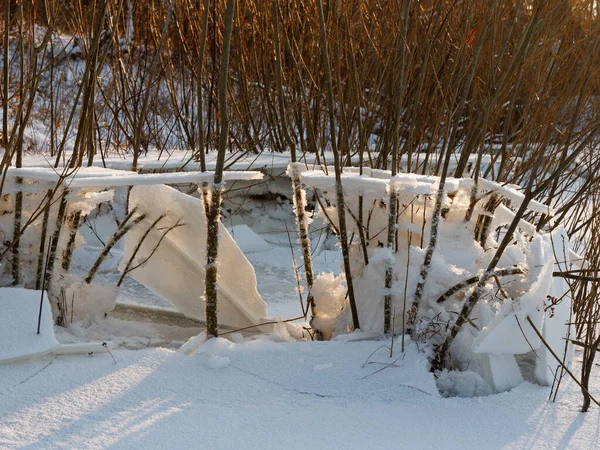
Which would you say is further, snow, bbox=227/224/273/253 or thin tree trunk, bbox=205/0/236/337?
snow, bbox=227/224/273/253

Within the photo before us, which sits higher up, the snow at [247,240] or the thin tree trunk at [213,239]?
the thin tree trunk at [213,239]

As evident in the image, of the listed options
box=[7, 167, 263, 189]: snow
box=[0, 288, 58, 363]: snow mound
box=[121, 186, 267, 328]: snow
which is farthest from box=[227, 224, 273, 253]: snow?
box=[0, 288, 58, 363]: snow mound

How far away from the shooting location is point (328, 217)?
7.57 feet

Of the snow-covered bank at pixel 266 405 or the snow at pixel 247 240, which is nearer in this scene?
the snow-covered bank at pixel 266 405

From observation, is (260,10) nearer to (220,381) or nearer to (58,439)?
(220,381)

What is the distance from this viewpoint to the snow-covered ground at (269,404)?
1601mm

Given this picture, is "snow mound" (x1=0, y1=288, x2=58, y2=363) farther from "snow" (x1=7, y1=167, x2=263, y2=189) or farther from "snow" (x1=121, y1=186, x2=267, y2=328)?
"snow" (x1=121, y1=186, x2=267, y2=328)

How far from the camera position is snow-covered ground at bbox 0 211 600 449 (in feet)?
5.25

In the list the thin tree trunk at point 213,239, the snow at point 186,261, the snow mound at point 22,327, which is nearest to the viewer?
the snow mound at point 22,327

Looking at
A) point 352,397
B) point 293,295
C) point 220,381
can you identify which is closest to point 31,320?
point 220,381

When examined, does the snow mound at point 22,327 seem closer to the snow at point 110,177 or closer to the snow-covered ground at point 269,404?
the snow-covered ground at point 269,404

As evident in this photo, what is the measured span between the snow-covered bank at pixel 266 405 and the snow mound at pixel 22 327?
40 millimetres

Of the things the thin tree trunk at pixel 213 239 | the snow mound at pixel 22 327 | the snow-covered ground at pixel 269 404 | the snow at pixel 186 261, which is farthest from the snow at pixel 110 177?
the snow-covered ground at pixel 269 404

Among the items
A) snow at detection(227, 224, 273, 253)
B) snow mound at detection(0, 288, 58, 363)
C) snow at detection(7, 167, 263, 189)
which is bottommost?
snow at detection(227, 224, 273, 253)
